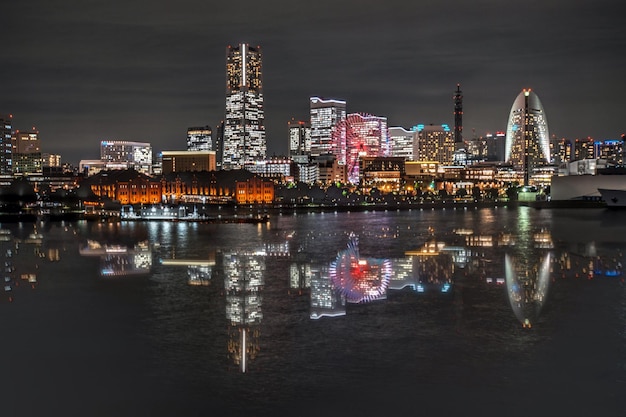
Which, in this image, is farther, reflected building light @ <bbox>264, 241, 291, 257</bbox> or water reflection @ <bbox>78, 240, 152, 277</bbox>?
reflected building light @ <bbox>264, 241, 291, 257</bbox>

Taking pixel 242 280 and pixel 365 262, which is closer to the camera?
pixel 242 280

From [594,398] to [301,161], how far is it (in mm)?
146016

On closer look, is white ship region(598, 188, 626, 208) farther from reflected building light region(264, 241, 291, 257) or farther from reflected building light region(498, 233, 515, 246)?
reflected building light region(264, 241, 291, 257)

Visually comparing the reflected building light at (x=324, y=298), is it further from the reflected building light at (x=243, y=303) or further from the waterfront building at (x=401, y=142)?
the waterfront building at (x=401, y=142)

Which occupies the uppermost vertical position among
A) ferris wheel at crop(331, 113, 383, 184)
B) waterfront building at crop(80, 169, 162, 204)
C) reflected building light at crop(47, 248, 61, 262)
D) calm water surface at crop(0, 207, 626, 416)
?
ferris wheel at crop(331, 113, 383, 184)

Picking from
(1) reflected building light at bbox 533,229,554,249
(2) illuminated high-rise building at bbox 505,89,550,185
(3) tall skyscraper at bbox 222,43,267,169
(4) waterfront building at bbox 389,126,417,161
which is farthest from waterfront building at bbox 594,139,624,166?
(1) reflected building light at bbox 533,229,554,249

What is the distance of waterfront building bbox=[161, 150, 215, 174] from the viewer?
133 meters

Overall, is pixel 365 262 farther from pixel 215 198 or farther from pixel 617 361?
pixel 215 198

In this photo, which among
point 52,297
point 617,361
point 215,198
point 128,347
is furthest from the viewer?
point 215,198

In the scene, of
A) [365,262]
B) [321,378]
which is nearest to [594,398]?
[321,378]

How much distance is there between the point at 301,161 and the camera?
153 m

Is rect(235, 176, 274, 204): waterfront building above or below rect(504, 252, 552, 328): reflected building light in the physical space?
above

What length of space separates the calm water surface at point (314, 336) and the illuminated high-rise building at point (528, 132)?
119 m

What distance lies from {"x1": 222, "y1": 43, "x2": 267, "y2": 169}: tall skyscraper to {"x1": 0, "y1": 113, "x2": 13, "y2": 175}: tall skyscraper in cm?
5005
